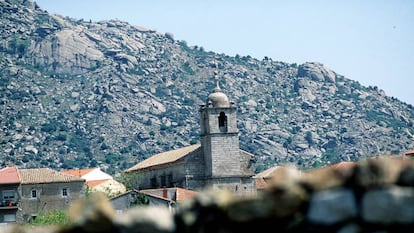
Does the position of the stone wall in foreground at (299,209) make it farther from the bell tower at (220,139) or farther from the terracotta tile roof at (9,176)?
the terracotta tile roof at (9,176)

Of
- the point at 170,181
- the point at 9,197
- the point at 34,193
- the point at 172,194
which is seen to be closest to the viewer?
the point at 172,194

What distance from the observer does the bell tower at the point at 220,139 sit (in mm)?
80562

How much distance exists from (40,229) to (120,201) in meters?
63.1

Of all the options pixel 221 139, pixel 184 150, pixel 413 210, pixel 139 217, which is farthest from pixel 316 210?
pixel 184 150

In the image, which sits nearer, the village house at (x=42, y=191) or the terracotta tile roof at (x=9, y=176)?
the terracotta tile roof at (x=9, y=176)

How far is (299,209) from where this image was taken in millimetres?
6582

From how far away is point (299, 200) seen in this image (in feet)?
21.5


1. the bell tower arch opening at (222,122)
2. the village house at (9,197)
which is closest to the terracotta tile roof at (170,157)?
the bell tower arch opening at (222,122)

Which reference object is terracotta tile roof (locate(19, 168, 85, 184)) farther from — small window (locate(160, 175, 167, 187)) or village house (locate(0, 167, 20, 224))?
small window (locate(160, 175, 167, 187))

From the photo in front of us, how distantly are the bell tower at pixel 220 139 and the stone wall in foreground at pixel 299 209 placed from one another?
73456mm

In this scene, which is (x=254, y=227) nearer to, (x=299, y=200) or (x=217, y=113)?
(x=299, y=200)

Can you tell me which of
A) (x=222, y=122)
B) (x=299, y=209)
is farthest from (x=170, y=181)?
(x=299, y=209)

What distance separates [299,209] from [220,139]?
7500cm

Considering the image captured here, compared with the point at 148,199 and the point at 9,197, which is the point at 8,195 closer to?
the point at 9,197
